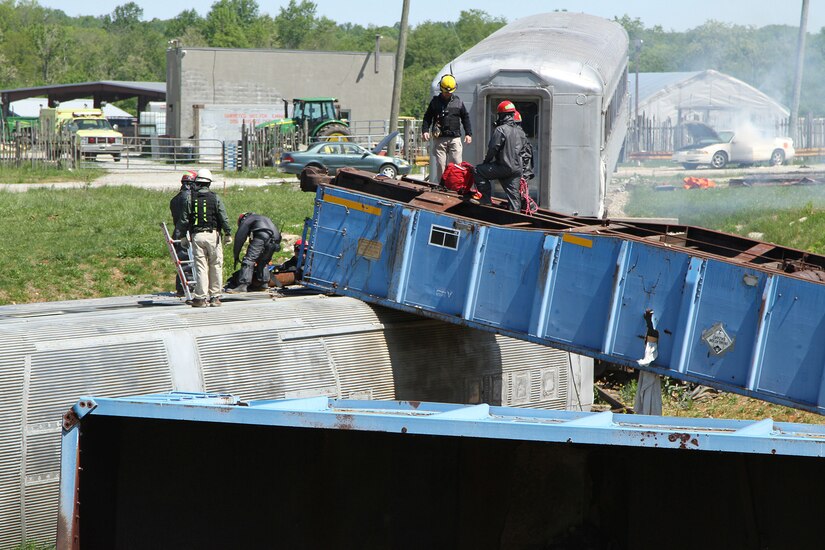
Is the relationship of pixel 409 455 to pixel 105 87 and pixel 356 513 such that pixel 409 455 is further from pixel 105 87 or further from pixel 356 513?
pixel 105 87

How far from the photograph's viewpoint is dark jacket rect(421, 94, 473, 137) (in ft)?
46.4

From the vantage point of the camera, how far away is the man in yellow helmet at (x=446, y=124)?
1415 cm

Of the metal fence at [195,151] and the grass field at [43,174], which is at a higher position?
the metal fence at [195,151]

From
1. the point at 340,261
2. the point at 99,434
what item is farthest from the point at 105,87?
the point at 99,434

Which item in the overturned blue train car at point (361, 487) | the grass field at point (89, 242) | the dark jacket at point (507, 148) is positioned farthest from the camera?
the grass field at point (89, 242)

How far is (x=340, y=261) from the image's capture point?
12.1 metres

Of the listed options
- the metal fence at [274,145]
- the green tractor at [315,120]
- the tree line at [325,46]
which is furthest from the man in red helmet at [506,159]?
the tree line at [325,46]

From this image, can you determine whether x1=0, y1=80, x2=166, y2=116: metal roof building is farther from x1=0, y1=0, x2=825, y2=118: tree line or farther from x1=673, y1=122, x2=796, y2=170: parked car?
x1=673, y1=122, x2=796, y2=170: parked car

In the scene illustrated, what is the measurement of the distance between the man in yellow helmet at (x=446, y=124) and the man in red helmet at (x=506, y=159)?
1.93 meters

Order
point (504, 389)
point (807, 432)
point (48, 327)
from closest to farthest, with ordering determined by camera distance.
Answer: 1. point (807, 432)
2. point (48, 327)
3. point (504, 389)

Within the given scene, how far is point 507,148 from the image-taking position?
39.5 feet

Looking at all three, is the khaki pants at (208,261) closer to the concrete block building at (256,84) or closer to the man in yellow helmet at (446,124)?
the man in yellow helmet at (446,124)

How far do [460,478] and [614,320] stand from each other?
3.69 metres

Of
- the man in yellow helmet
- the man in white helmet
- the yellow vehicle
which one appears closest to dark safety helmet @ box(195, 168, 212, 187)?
the man in white helmet
